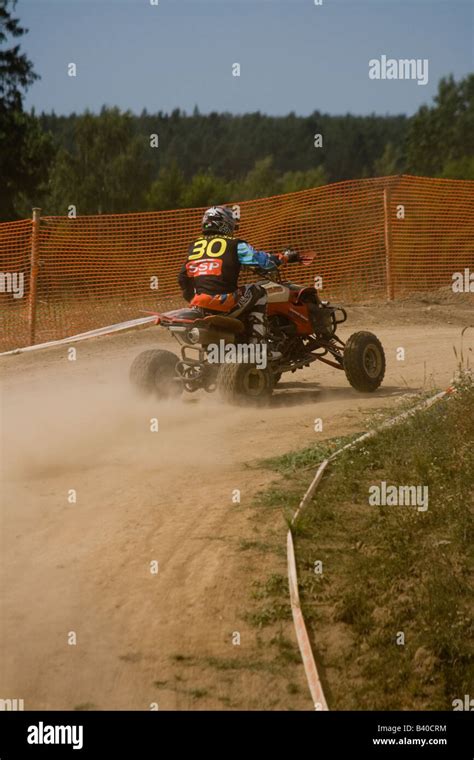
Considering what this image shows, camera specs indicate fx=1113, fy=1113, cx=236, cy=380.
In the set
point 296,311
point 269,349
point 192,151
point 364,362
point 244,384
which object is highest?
point 192,151

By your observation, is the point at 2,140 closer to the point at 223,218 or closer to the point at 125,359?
the point at 125,359

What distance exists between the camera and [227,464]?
366 inches

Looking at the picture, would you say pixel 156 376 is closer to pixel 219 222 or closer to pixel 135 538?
pixel 219 222

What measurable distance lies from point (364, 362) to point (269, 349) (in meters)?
1.09

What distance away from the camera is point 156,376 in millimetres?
11531

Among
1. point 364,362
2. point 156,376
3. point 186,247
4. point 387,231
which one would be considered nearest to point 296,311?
point 364,362

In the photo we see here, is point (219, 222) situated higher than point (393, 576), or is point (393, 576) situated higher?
point (219, 222)

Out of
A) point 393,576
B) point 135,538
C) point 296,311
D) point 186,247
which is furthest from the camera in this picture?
point 186,247

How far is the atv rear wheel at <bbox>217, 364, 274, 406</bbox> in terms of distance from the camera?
437 inches

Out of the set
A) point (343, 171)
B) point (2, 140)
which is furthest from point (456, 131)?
point (2, 140)

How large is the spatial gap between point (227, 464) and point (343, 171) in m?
142

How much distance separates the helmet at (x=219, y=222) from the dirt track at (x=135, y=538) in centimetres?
177

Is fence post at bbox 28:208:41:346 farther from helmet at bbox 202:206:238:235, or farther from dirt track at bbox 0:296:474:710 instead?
helmet at bbox 202:206:238:235
